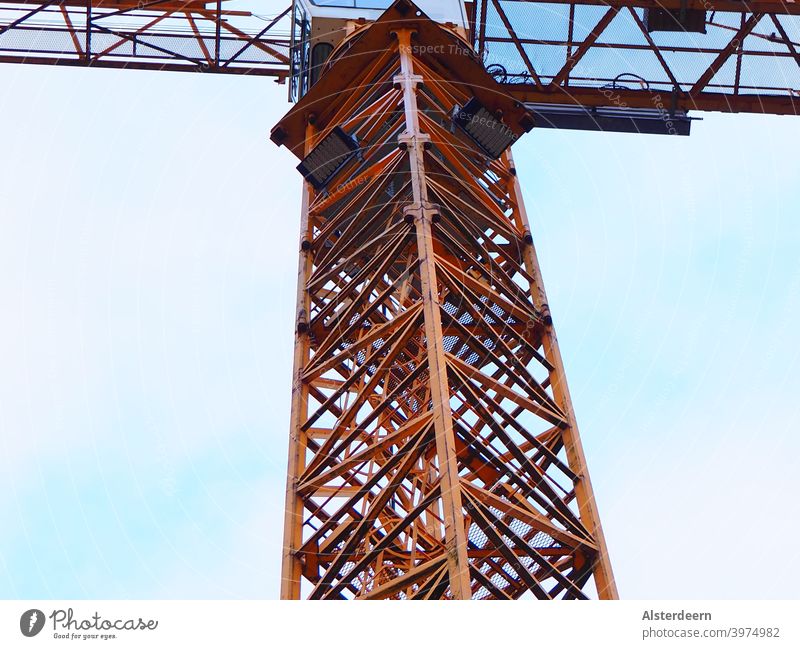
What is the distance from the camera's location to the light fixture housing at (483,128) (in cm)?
2866

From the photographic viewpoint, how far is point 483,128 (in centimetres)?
2888

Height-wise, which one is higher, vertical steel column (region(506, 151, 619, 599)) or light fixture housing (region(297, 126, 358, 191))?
light fixture housing (region(297, 126, 358, 191))

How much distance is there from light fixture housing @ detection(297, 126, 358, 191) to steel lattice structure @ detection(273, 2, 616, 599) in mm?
450

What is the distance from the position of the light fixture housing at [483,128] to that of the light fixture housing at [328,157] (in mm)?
2104

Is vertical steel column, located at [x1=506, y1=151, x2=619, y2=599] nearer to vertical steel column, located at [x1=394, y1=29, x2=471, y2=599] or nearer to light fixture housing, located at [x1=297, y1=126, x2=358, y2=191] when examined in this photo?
vertical steel column, located at [x1=394, y1=29, x2=471, y2=599]

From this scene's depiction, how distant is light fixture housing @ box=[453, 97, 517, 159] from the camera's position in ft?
94.0

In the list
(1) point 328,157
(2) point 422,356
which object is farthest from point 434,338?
(1) point 328,157

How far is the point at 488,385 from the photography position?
23.2 m

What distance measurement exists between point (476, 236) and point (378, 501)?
7.43 m

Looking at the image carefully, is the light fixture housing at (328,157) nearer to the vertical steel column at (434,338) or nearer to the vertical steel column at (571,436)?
the vertical steel column at (434,338)

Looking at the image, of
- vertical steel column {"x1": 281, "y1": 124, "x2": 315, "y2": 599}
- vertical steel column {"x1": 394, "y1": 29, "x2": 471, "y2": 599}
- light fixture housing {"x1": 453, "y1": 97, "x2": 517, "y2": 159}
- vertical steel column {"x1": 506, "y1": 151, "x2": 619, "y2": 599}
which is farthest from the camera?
light fixture housing {"x1": 453, "y1": 97, "x2": 517, "y2": 159}

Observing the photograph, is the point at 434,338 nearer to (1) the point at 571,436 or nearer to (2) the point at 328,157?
(1) the point at 571,436

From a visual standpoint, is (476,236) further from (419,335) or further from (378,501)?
(378,501)

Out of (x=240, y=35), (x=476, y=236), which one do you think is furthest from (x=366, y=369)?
(x=240, y=35)
